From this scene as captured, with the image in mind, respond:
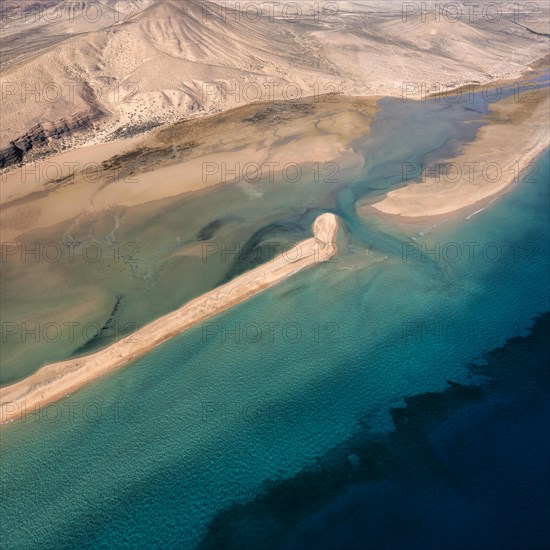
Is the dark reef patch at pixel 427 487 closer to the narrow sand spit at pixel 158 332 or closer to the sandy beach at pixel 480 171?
the narrow sand spit at pixel 158 332

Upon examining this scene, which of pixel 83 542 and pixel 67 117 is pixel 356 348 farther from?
pixel 67 117

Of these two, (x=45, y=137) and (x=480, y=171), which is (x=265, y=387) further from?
(x=45, y=137)

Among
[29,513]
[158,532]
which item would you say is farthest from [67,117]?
[158,532]

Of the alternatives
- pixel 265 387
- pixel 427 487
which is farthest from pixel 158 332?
pixel 427 487

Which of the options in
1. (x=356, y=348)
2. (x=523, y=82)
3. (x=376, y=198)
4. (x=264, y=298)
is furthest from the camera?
(x=523, y=82)

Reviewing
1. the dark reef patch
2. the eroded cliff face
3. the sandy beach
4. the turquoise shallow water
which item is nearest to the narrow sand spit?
the turquoise shallow water

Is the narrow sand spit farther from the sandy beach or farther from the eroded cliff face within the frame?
the eroded cliff face
